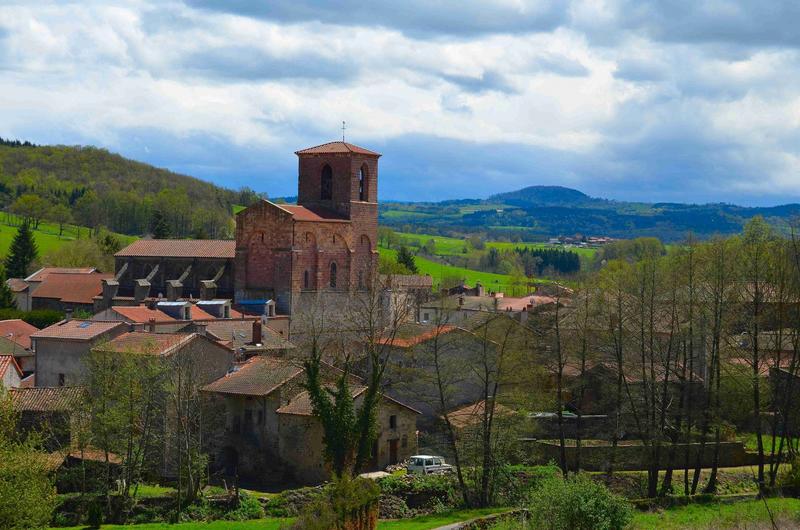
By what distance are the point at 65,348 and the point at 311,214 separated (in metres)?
23.1

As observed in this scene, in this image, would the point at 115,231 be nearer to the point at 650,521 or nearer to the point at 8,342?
the point at 8,342

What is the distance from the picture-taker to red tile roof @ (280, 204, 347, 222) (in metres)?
70.9

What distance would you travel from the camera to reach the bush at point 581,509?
2742 cm

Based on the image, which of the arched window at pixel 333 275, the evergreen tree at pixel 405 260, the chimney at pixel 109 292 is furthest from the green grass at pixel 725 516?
the evergreen tree at pixel 405 260

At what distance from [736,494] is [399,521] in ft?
38.7

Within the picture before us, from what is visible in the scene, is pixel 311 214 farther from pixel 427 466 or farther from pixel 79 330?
pixel 427 466

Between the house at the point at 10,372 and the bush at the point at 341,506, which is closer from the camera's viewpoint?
the bush at the point at 341,506

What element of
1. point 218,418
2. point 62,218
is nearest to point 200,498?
point 218,418

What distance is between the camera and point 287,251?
69.6m

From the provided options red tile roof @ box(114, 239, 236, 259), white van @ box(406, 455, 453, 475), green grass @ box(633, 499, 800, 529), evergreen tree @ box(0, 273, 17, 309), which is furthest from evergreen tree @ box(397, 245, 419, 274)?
green grass @ box(633, 499, 800, 529)

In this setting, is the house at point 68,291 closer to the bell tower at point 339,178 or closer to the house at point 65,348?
the bell tower at point 339,178

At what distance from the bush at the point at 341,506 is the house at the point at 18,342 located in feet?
107

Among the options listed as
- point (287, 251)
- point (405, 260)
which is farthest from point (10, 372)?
point (405, 260)

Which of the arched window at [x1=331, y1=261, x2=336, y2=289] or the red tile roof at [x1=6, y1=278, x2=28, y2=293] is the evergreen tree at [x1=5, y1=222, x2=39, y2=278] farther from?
the arched window at [x1=331, y1=261, x2=336, y2=289]
